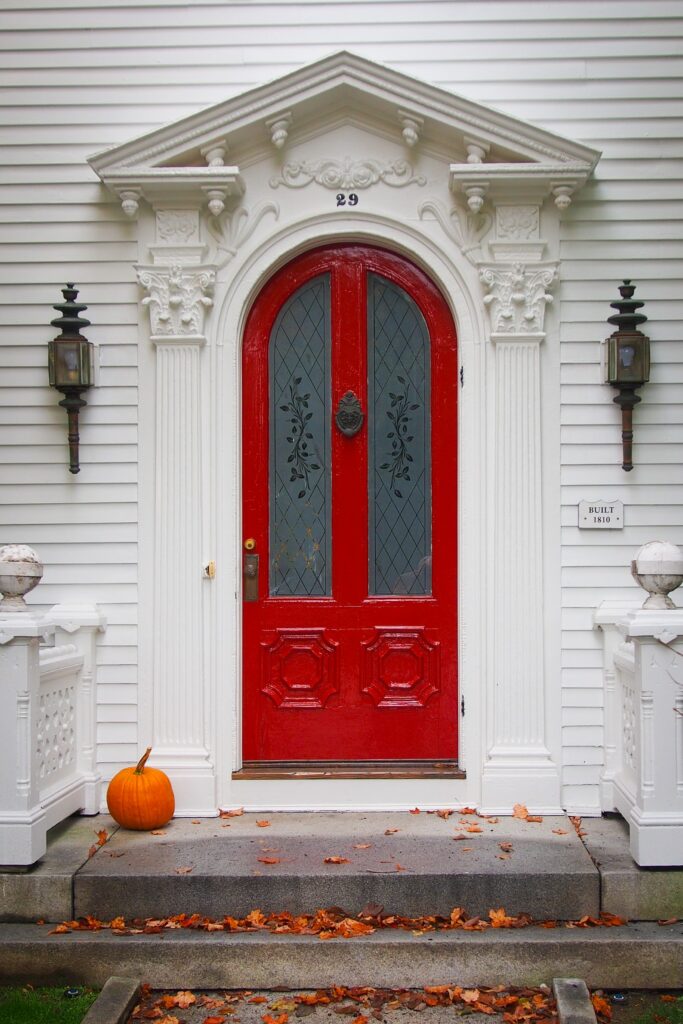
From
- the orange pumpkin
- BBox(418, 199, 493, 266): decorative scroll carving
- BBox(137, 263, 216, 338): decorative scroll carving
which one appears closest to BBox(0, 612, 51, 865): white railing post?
the orange pumpkin

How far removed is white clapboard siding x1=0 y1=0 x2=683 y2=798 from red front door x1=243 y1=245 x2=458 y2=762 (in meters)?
0.66

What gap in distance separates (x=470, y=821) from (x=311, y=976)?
1.32m

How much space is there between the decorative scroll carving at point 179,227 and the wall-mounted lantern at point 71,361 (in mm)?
586

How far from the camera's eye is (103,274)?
19.0ft

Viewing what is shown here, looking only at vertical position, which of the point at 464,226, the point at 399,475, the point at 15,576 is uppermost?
the point at 464,226

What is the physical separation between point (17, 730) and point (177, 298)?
7.87 ft

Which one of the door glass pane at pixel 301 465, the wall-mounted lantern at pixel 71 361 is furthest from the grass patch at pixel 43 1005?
the wall-mounted lantern at pixel 71 361

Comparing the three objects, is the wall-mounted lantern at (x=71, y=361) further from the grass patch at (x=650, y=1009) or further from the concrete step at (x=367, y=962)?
the grass patch at (x=650, y=1009)

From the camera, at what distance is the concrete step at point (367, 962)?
14.2 feet

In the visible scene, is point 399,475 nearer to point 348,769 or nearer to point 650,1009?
point 348,769

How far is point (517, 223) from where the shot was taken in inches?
223

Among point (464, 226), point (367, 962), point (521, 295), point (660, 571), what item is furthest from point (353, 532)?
point (367, 962)

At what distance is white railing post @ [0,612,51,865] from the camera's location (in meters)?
4.73

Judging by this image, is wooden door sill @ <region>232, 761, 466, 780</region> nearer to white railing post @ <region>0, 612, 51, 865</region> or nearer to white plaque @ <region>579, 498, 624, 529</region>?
white railing post @ <region>0, 612, 51, 865</region>
